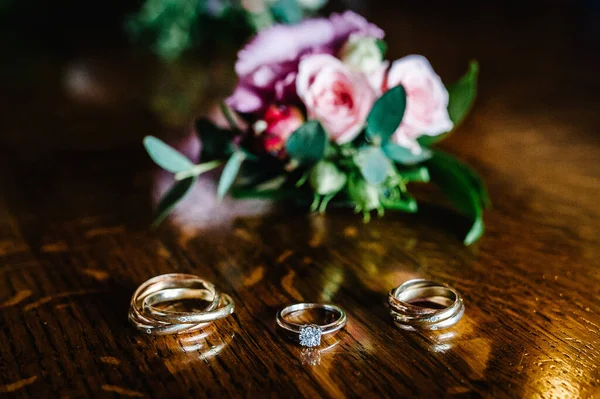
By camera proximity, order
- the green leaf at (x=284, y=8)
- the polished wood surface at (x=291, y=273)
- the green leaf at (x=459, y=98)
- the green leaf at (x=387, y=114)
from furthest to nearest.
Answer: the green leaf at (x=284, y=8), the green leaf at (x=459, y=98), the green leaf at (x=387, y=114), the polished wood surface at (x=291, y=273)

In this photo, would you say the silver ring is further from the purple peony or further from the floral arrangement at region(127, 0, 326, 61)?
the floral arrangement at region(127, 0, 326, 61)

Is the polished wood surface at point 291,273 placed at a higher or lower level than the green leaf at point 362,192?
lower

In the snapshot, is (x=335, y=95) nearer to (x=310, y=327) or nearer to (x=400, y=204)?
(x=400, y=204)

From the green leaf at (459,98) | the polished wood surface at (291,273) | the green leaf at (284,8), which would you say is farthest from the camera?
the green leaf at (284,8)

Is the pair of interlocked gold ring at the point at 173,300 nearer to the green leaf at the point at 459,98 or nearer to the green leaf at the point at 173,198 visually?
the green leaf at the point at 173,198

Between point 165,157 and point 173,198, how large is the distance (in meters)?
0.06

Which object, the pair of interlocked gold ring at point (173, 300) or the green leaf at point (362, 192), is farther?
the green leaf at point (362, 192)

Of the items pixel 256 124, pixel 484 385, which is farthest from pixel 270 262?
pixel 484 385

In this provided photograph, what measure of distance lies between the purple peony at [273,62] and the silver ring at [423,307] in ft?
0.98

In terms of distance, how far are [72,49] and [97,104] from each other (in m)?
0.96

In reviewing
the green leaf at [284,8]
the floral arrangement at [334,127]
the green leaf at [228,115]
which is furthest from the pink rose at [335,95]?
the green leaf at [284,8]

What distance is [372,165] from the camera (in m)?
0.74

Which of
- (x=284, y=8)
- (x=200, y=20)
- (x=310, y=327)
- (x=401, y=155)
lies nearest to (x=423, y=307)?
(x=310, y=327)

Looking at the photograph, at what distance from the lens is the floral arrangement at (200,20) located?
1.92m
